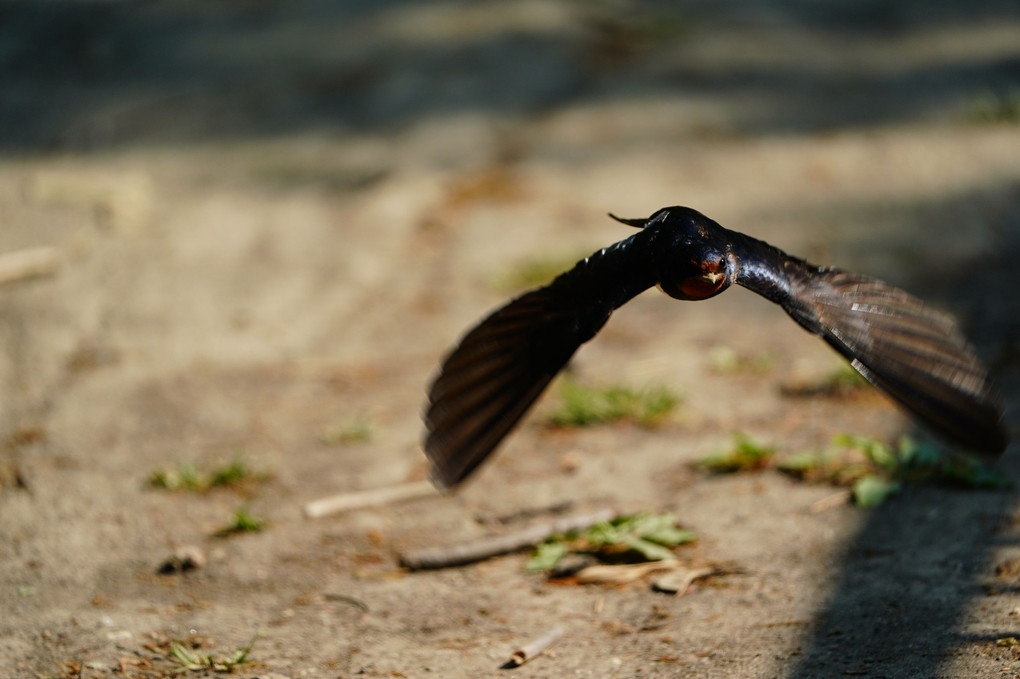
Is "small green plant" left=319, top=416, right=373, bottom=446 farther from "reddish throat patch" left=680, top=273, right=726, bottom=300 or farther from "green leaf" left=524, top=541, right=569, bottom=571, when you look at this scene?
"reddish throat patch" left=680, top=273, right=726, bottom=300

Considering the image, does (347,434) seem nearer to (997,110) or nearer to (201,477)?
Result: (201,477)

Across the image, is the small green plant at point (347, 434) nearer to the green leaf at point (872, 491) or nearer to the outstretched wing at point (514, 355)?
the outstretched wing at point (514, 355)

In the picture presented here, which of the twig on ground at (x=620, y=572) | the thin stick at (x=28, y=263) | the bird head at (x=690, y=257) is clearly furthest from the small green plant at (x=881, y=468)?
the thin stick at (x=28, y=263)

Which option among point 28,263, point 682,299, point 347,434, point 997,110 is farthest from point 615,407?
point 997,110

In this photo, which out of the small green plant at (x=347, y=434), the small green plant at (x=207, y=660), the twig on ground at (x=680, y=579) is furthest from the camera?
the small green plant at (x=347, y=434)

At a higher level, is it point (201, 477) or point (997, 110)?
point (997, 110)

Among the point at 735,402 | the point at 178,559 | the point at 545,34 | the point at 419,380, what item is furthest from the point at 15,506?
the point at 545,34
